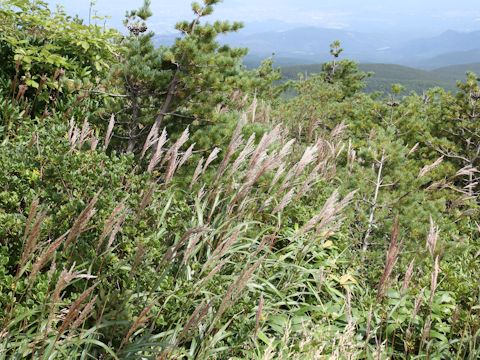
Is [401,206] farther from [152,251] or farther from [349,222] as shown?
[152,251]

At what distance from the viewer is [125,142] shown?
17.1ft

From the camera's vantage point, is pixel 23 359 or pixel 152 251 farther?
pixel 152 251

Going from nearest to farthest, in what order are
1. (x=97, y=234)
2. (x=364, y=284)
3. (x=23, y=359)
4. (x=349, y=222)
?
(x=23, y=359) → (x=97, y=234) → (x=364, y=284) → (x=349, y=222)

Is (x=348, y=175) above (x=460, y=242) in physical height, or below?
above

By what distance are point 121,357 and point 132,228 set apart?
0.88 m

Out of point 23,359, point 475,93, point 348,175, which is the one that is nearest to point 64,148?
point 23,359

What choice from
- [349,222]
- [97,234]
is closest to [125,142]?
[97,234]

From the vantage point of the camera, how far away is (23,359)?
248 centimetres

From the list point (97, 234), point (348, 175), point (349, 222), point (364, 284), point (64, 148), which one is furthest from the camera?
point (348, 175)

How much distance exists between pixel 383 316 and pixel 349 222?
1.83 m

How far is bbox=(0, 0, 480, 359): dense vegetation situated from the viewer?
2.58 m

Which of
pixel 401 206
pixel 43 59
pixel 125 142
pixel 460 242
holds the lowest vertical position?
pixel 460 242

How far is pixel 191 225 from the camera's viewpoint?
3691 millimetres

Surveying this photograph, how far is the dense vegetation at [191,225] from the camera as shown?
258cm
